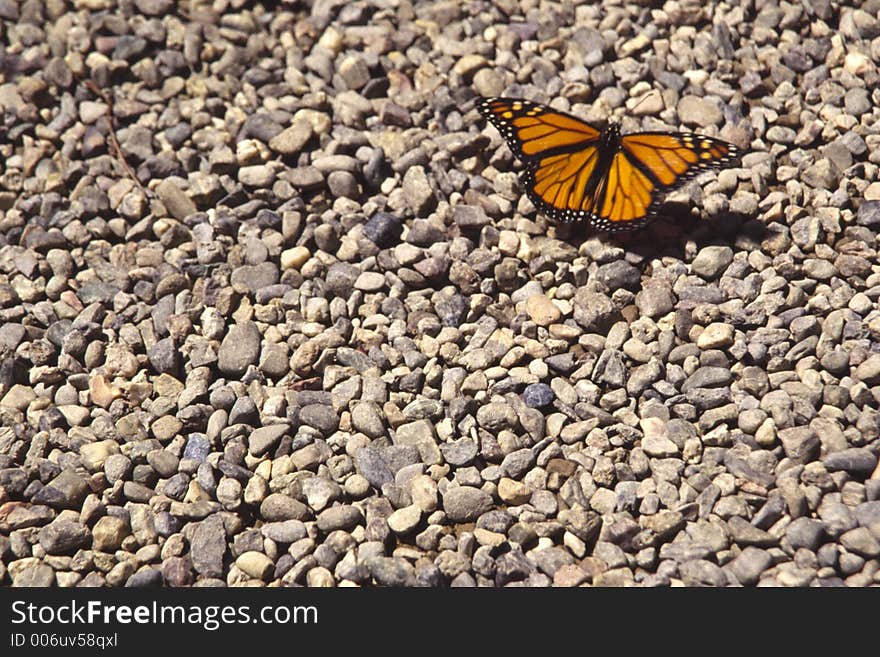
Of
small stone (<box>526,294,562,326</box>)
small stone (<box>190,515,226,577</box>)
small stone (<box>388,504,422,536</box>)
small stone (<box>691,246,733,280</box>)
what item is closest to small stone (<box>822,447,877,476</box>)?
small stone (<box>691,246,733,280</box>)

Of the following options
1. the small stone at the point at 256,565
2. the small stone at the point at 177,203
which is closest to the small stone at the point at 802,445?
the small stone at the point at 256,565

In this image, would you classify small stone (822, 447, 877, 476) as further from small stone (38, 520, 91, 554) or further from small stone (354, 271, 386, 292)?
small stone (38, 520, 91, 554)

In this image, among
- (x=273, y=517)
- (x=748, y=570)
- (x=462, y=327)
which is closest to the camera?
(x=748, y=570)

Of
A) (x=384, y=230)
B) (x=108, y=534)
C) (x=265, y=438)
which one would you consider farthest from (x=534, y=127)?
(x=108, y=534)

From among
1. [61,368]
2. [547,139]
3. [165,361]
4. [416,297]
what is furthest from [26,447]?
[547,139]

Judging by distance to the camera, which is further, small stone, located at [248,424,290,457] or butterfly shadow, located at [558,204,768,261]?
butterfly shadow, located at [558,204,768,261]

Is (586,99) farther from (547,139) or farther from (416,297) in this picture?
(416,297)
